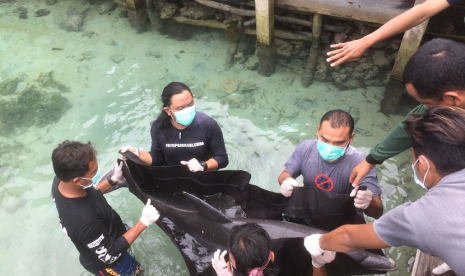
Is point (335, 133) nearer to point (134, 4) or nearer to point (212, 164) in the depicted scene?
point (212, 164)

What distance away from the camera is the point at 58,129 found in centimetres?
576

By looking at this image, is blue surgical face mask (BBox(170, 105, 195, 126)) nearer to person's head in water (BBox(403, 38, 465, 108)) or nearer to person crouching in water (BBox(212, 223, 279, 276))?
person crouching in water (BBox(212, 223, 279, 276))

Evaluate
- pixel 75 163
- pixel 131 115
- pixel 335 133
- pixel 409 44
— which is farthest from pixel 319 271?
pixel 131 115

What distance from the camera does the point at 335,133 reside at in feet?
9.25

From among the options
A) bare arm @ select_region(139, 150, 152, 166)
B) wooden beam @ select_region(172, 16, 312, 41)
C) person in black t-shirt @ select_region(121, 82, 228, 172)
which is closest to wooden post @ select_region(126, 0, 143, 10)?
wooden beam @ select_region(172, 16, 312, 41)

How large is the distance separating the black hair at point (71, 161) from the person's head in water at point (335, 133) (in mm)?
1926

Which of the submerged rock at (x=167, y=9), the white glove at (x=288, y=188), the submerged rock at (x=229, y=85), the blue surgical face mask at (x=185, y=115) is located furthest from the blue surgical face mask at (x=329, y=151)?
the submerged rock at (x=167, y=9)

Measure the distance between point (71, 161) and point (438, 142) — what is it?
2.40 meters

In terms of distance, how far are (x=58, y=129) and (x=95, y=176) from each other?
371 centimetres

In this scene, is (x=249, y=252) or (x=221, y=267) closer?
(x=249, y=252)

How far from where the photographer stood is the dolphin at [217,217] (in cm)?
258

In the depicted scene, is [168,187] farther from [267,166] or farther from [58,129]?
[58,129]

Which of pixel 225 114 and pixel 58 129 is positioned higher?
pixel 225 114

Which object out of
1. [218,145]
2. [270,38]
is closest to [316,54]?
[270,38]
